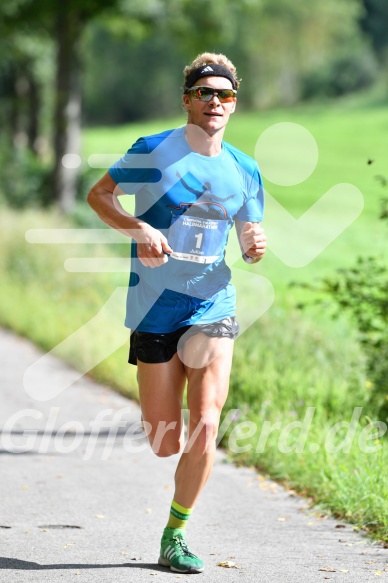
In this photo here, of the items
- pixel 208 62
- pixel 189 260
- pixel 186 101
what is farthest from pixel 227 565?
pixel 208 62

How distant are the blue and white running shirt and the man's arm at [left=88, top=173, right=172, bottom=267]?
0.07 m

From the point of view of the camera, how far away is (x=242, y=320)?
450 inches

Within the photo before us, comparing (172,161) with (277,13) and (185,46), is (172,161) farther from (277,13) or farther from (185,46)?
(277,13)

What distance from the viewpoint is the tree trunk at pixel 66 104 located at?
24453 mm

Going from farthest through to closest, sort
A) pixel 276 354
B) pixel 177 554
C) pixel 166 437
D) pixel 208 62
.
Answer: pixel 276 354 < pixel 166 437 < pixel 208 62 < pixel 177 554

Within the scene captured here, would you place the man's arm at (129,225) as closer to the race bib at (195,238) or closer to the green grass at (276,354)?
the race bib at (195,238)

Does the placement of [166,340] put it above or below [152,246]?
below

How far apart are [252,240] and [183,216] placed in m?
0.35

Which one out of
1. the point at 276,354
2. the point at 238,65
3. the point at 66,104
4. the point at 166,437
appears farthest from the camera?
the point at 238,65

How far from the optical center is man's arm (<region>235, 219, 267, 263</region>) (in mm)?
5508

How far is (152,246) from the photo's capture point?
5.17 m

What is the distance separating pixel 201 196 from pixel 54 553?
1818 millimetres

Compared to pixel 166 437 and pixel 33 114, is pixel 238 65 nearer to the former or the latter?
pixel 33 114

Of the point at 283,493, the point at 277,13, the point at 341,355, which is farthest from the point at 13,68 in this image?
the point at 283,493
